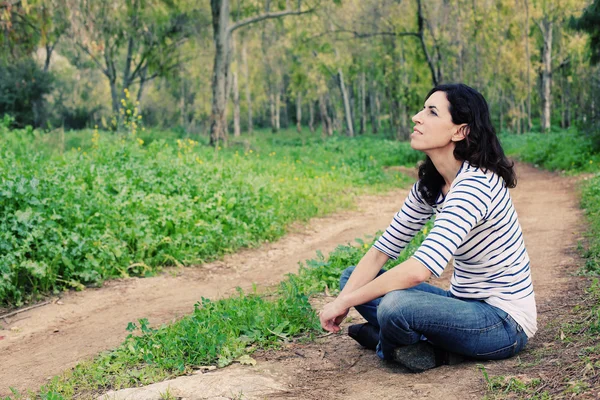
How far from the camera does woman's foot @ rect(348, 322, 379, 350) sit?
149 inches

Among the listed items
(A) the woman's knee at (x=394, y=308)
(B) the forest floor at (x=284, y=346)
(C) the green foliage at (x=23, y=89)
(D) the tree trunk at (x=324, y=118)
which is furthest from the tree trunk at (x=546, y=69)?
(A) the woman's knee at (x=394, y=308)

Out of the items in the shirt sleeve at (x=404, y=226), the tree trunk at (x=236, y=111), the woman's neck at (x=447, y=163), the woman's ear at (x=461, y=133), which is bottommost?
the shirt sleeve at (x=404, y=226)

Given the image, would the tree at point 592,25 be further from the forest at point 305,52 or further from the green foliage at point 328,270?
the green foliage at point 328,270

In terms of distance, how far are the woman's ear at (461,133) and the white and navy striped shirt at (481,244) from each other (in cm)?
14

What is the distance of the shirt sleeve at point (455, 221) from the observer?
9.93 ft

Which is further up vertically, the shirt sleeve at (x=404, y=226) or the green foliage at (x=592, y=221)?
the shirt sleeve at (x=404, y=226)

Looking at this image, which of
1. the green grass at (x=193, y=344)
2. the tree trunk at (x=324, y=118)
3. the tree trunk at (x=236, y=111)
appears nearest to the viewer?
the green grass at (x=193, y=344)

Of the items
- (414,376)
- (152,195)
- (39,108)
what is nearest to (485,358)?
(414,376)

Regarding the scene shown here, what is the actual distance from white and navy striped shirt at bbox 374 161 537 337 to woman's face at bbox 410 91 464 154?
171mm

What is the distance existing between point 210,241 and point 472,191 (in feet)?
16.7

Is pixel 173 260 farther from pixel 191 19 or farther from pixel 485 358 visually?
pixel 191 19

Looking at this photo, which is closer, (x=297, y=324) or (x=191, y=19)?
(x=297, y=324)

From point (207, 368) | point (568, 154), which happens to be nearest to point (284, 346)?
point (207, 368)

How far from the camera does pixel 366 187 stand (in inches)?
528
